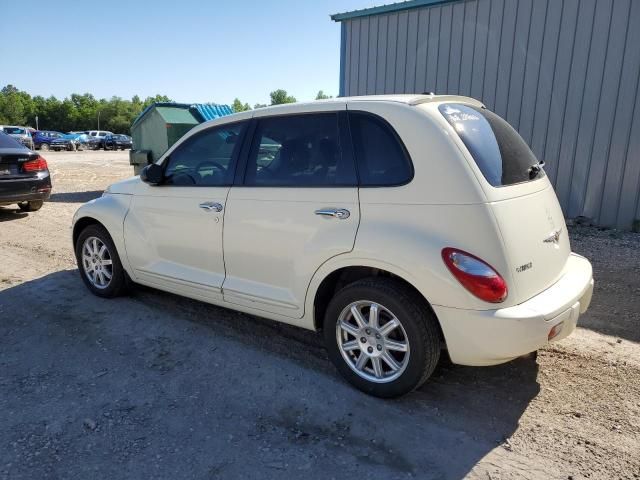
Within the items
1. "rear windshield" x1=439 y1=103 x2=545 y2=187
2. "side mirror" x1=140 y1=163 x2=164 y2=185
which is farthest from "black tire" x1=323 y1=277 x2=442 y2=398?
"side mirror" x1=140 y1=163 x2=164 y2=185

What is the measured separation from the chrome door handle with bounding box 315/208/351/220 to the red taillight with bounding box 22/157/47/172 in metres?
7.33

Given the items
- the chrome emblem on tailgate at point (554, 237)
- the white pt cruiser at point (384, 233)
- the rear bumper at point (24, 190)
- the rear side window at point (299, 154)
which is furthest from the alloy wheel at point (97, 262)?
the rear bumper at point (24, 190)

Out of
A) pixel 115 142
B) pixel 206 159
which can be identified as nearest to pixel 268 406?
pixel 206 159

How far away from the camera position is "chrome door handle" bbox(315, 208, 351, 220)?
315 cm

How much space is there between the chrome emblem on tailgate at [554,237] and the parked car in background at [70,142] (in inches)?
1648

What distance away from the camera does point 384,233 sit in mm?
2979

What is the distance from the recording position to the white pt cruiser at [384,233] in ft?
9.11

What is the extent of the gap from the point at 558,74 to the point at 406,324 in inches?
282

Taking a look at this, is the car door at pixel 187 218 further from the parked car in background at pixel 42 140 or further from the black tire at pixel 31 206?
the parked car in background at pixel 42 140

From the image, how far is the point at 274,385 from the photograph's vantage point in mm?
3350

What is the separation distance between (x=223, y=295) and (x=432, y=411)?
1738mm

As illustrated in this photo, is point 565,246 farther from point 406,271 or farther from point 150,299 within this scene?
point 150,299

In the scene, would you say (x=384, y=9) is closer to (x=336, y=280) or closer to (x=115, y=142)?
(x=336, y=280)

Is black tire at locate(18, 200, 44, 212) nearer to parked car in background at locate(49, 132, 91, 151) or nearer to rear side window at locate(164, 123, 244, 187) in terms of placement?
rear side window at locate(164, 123, 244, 187)
